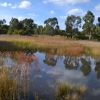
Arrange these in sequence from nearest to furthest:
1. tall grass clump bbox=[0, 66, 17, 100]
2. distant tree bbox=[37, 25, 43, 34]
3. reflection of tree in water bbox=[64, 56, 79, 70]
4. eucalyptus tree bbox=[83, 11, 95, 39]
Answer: tall grass clump bbox=[0, 66, 17, 100]
reflection of tree in water bbox=[64, 56, 79, 70]
eucalyptus tree bbox=[83, 11, 95, 39]
distant tree bbox=[37, 25, 43, 34]

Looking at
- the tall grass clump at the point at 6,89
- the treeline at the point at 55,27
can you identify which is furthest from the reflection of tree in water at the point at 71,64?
the treeline at the point at 55,27

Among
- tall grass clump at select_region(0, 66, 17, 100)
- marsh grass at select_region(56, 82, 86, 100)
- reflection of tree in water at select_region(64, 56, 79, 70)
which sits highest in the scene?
tall grass clump at select_region(0, 66, 17, 100)

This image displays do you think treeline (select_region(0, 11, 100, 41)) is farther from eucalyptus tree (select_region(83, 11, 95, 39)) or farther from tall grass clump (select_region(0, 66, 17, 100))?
tall grass clump (select_region(0, 66, 17, 100))

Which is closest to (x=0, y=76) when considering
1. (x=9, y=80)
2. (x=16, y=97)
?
(x=9, y=80)

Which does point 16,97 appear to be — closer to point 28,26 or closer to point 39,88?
point 39,88

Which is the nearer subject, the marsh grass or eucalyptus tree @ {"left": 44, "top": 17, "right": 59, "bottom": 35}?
the marsh grass

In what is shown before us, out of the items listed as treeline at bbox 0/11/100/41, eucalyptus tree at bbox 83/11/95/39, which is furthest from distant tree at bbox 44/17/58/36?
eucalyptus tree at bbox 83/11/95/39

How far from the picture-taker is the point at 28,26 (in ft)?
164

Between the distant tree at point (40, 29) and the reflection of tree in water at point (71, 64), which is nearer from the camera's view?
the reflection of tree in water at point (71, 64)

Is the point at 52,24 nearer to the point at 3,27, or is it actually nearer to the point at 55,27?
the point at 55,27

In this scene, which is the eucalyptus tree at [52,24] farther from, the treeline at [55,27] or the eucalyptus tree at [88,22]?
the eucalyptus tree at [88,22]

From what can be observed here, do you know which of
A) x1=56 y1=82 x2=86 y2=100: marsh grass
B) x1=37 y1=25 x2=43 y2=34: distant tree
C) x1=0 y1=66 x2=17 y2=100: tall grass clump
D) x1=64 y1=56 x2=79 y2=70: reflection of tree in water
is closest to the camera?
x1=0 y1=66 x2=17 y2=100: tall grass clump

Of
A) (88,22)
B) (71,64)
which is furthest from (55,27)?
(71,64)

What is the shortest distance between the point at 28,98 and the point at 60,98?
863 mm
